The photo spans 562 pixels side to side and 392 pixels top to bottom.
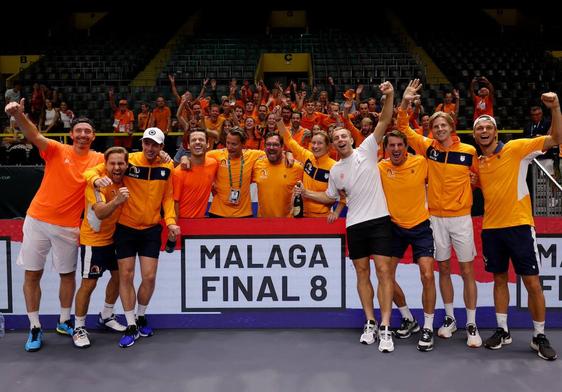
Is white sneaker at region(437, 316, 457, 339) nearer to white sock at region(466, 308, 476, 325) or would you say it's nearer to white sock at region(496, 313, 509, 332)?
white sock at region(466, 308, 476, 325)

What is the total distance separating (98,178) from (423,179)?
2685 millimetres

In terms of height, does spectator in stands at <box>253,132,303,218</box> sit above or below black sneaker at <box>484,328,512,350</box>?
above

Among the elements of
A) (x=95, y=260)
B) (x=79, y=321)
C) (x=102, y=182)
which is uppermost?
(x=102, y=182)

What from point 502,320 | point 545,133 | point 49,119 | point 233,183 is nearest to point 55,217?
point 233,183

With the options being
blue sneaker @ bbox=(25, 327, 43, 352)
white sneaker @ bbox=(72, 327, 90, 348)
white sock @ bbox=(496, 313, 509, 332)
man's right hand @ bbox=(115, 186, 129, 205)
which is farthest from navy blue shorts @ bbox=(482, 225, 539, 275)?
blue sneaker @ bbox=(25, 327, 43, 352)

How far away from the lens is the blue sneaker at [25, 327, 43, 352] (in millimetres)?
4416

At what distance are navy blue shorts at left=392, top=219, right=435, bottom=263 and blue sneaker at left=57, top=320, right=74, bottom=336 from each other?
2.92 metres

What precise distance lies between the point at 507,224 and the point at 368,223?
112 cm

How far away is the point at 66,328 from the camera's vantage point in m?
4.71

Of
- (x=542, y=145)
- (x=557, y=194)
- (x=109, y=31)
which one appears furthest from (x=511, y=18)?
(x=542, y=145)

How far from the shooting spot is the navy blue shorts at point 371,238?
14.7ft

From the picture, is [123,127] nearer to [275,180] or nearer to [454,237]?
[275,180]

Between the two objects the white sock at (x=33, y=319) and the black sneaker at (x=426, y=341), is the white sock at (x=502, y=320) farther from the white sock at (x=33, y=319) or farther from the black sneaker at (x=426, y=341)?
the white sock at (x=33, y=319)

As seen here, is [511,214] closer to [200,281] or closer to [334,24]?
[200,281]
